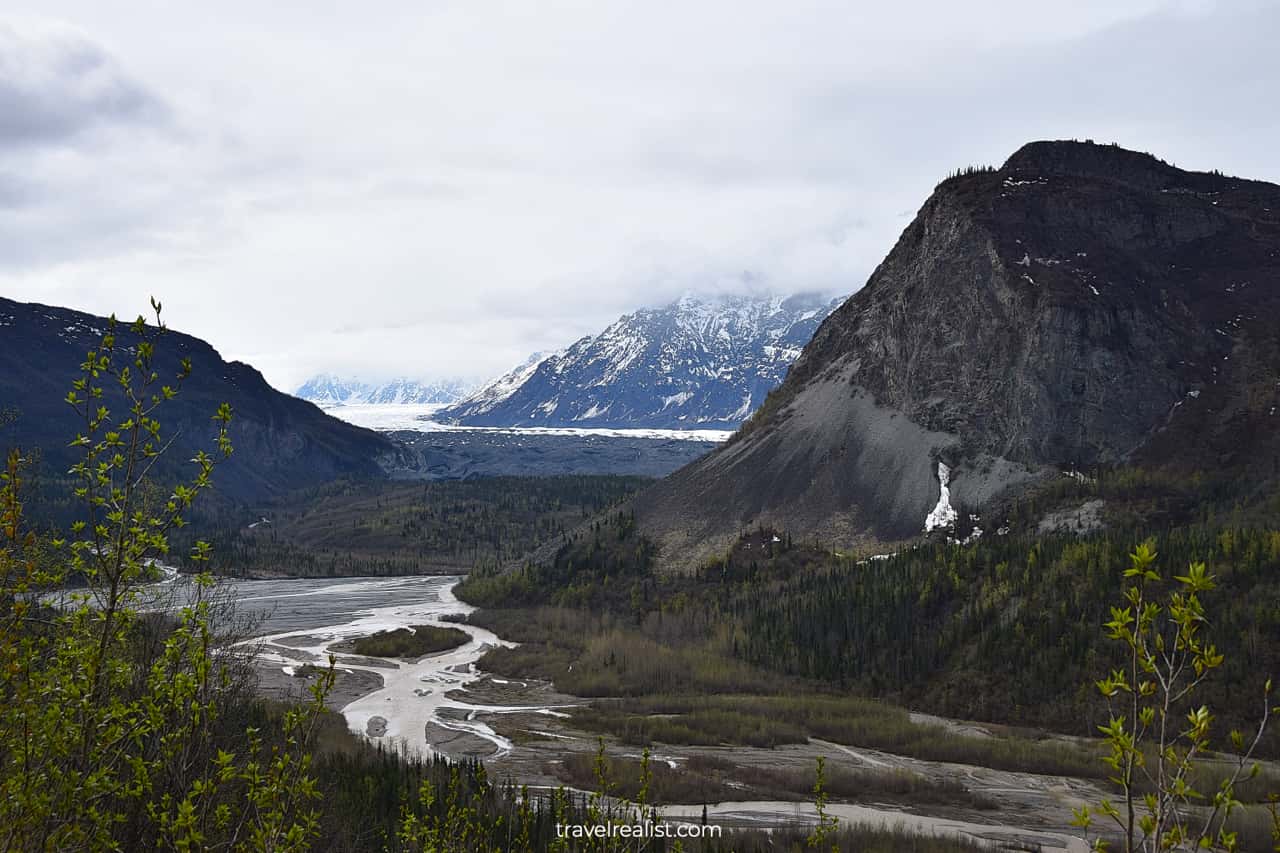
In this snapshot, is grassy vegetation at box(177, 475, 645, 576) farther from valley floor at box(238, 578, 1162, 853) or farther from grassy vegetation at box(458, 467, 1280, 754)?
valley floor at box(238, 578, 1162, 853)

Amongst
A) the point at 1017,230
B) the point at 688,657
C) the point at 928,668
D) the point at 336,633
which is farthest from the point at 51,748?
the point at 1017,230

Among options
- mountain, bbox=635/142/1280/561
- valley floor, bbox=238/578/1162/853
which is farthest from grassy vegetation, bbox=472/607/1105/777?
mountain, bbox=635/142/1280/561

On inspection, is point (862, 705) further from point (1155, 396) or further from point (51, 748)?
point (51, 748)

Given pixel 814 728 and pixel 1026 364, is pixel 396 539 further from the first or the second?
pixel 814 728

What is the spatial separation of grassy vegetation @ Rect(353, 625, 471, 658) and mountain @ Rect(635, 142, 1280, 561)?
25260 mm

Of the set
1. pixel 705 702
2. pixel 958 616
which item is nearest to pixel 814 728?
pixel 705 702

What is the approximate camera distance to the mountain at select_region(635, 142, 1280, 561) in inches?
3088

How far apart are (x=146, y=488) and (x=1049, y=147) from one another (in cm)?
11504

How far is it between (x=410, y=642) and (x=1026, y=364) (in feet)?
207

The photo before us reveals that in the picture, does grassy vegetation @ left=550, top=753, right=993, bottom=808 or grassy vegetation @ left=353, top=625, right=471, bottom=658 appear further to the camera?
grassy vegetation @ left=353, top=625, right=471, bottom=658

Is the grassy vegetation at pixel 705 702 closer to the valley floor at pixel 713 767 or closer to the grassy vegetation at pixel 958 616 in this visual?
the grassy vegetation at pixel 958 616

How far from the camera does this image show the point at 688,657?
66.8 metres

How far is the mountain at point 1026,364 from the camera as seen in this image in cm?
7844

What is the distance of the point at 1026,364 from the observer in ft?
280
